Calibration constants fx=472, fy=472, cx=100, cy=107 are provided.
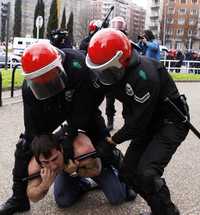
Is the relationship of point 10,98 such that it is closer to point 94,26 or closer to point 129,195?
point 94,26

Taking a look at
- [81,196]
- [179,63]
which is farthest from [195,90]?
[81,196]

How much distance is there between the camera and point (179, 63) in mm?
22797

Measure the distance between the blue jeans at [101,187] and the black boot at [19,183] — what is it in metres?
0.32

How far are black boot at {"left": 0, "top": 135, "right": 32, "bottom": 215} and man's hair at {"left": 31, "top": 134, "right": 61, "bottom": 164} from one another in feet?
0.80

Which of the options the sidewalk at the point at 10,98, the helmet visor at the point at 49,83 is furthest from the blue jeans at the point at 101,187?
the sidewalk at the point at 10,98

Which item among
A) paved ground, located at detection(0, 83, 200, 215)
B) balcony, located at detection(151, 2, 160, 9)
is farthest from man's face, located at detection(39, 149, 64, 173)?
balcony, located at detection(151, 2, 160, 9)

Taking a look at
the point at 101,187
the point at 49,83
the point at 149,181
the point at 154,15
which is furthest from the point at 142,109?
the point at 154,15

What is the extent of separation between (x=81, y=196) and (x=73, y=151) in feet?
2.83

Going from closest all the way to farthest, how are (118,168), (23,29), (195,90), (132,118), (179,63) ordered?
1. (132,118)
2. (118,168)
3. (195,90)
4. (179,63)
5. (23,29)

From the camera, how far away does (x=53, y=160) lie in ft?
11.8

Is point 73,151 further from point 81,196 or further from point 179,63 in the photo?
point 179,63

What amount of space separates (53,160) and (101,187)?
0.88 m

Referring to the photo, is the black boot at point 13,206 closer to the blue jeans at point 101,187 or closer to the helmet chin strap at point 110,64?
the blue jeans at point 101,187

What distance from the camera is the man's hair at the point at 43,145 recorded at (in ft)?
11.7
